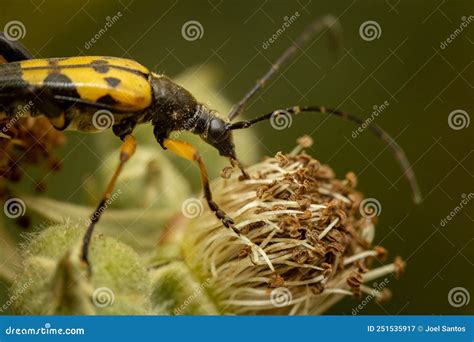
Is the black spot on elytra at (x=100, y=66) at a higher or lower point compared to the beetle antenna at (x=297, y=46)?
lower

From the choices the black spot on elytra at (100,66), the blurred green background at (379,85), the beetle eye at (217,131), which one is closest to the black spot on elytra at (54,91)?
the black spot on elytra at (100,66)

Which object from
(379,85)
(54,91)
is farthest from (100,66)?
(379,85)

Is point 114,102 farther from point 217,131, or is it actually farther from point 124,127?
point 217,131

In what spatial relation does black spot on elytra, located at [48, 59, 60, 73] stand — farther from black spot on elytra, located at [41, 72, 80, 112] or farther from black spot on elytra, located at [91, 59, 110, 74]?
black spot on elytra, located at [91, 59, 110, 74]

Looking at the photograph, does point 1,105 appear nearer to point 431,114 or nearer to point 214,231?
point 214,231

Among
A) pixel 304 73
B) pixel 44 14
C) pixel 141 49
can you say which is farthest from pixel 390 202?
pixel 44 14

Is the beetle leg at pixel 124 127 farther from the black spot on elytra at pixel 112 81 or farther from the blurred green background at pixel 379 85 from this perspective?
the blurred green background at pixel 379 85
